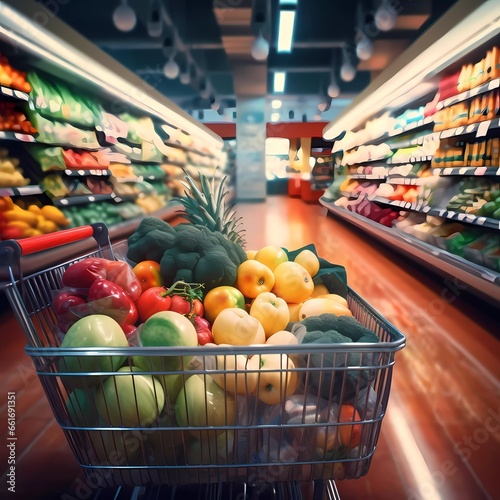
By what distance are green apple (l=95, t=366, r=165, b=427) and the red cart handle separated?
0.27 metres

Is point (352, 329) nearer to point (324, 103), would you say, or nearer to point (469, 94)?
point (469, 94)

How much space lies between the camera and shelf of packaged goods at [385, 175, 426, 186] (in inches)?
183

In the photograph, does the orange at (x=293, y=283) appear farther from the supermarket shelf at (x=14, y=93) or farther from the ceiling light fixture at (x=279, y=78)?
the ceiling light fixture at (x=279, y=78)

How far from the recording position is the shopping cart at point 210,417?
2.41 feet

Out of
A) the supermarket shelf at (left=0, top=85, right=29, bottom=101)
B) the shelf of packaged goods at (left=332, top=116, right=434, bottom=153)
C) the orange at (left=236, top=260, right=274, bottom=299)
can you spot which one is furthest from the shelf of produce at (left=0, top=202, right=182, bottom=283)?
the shelf of packaged goods at (left=332, top=116, right=434, bottom=153)

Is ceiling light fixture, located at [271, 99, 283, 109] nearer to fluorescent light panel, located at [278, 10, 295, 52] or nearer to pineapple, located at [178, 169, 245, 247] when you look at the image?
fluorescent light panel, located at [278, 10, 295, 52]

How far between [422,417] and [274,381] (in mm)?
1277

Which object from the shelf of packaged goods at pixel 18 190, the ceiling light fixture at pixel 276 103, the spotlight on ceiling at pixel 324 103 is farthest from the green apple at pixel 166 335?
the ceiling light fixture at pixel 276 103

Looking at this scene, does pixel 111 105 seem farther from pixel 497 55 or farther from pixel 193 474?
pixel 193 474

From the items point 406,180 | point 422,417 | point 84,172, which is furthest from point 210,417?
point 406,180

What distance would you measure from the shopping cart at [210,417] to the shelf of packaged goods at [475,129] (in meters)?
2.90

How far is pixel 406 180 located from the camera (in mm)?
5199

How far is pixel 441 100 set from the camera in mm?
4129

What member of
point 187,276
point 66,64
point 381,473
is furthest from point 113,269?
point 66,64
